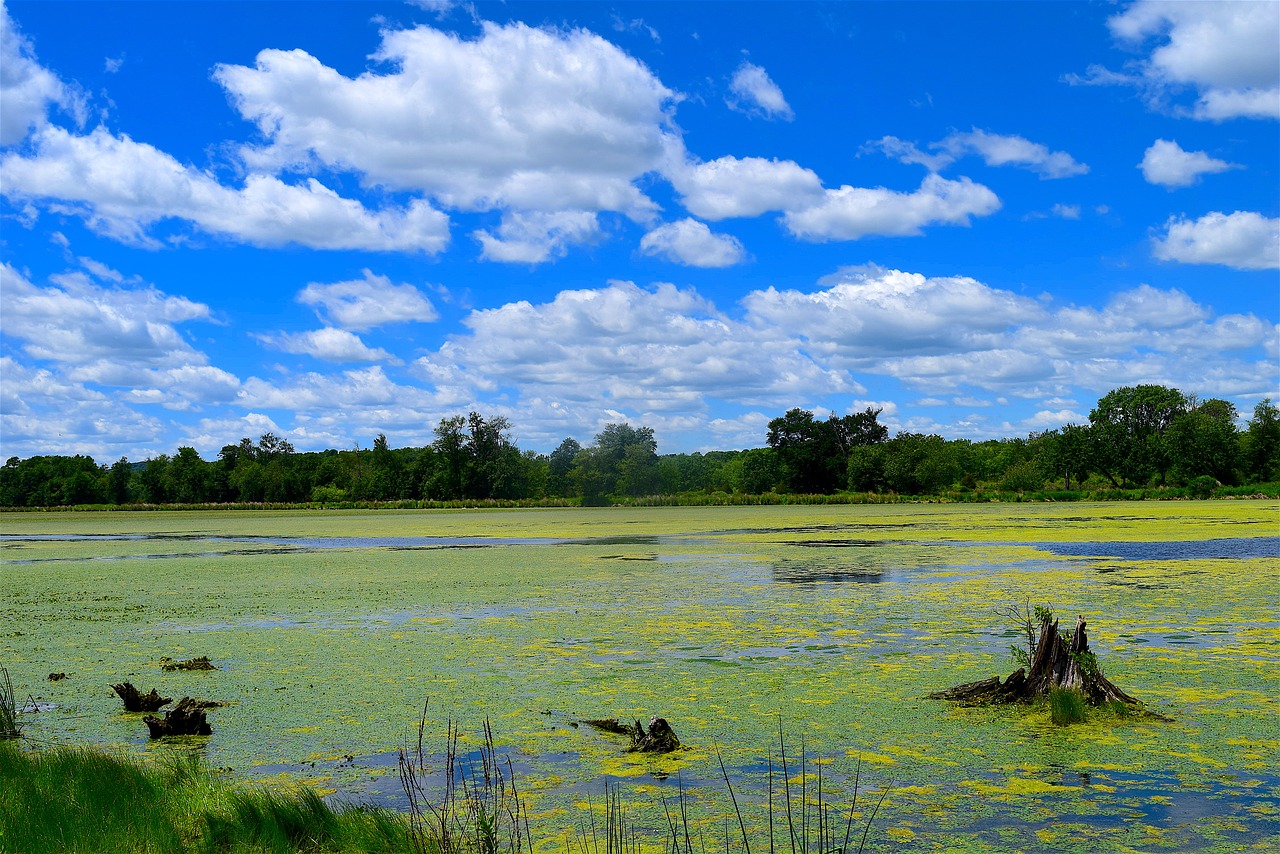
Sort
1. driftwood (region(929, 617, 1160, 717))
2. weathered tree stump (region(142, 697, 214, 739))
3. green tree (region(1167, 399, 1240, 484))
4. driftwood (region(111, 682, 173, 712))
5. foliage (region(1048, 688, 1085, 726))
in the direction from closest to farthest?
foliage (region(1048, 688, 1085, 726)) < weathered tree stump (region(142, 697, 214, 739)) < driftwood (region(929, 617, 1160, 717)) < driftwood (region(111, 682, 173, 712)) < green tree (region(1167, 399, 1240, 484))

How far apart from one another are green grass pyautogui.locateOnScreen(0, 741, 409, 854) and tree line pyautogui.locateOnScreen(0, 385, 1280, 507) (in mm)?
72281

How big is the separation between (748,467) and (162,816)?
324ft

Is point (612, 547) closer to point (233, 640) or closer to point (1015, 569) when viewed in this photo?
point (1015, 569)

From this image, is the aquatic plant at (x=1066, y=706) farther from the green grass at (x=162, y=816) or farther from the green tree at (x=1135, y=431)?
the green tree at (x=1135, y=431)

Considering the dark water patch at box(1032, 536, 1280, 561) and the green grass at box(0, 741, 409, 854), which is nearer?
the green grass at box(0, 741, 409, 854)

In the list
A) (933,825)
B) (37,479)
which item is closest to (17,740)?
(933,825)

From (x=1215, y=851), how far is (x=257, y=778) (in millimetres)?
5349

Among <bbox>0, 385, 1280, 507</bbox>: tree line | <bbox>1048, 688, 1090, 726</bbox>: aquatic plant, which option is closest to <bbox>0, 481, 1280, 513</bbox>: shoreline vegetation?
<bbox>0, 385, 1280, 507</bbox>: tree line

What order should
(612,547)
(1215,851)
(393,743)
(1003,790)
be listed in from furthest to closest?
1. (612,547)
2. (393,743)
3. (1003,790)
4. (1215,851)

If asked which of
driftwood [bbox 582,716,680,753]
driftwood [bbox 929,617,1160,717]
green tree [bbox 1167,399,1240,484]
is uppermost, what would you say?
green tree [bbox 1167,399,1240,484]

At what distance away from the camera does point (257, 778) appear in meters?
6.15

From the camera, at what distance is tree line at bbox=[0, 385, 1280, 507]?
80562mm

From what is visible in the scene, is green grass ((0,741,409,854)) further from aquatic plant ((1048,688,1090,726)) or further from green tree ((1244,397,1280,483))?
green tree ((1244,397,1280,483))

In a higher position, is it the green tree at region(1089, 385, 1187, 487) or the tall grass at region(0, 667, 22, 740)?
the green tree at region(1089, 385, 1187, 487)
